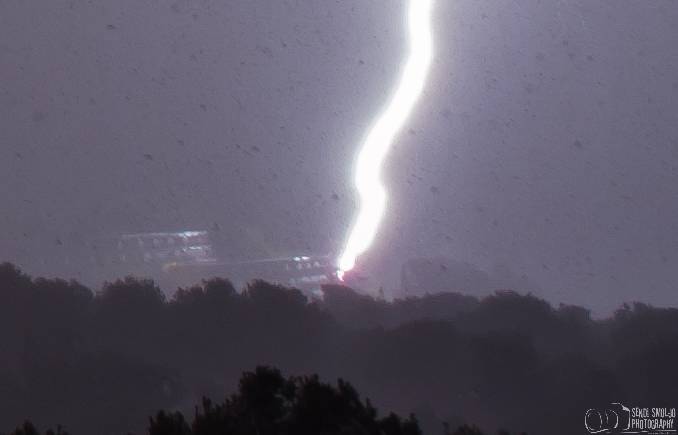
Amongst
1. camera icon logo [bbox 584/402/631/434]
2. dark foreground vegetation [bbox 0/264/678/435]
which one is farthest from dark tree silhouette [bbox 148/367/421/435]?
dark foreground vegetation [bbox 0/264/678/435]

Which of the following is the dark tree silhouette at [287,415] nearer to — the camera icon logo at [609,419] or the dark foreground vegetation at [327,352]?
the camera icon logo at [609,419]

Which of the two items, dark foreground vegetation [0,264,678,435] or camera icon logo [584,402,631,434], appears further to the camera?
dark foreground vegetation [0,264,678,435]

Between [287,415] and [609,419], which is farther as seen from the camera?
[609,419]

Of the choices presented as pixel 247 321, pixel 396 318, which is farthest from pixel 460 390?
pixel 247 321

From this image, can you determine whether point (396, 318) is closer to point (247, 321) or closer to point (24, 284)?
point (247, 321)

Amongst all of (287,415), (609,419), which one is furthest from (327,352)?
(287,415)

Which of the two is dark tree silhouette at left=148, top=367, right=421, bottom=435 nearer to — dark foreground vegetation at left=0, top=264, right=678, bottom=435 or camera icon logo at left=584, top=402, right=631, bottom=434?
camera icon logo at left=584, top=402, right=631, bottom=434

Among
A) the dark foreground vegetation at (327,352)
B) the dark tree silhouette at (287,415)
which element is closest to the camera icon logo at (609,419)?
the dark foreground vegetation at (327,352)

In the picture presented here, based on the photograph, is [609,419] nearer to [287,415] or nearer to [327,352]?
[327,352]

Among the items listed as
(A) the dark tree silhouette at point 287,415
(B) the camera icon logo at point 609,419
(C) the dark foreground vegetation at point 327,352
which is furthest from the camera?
(C) the dark foreground vegetation at point 327,352
